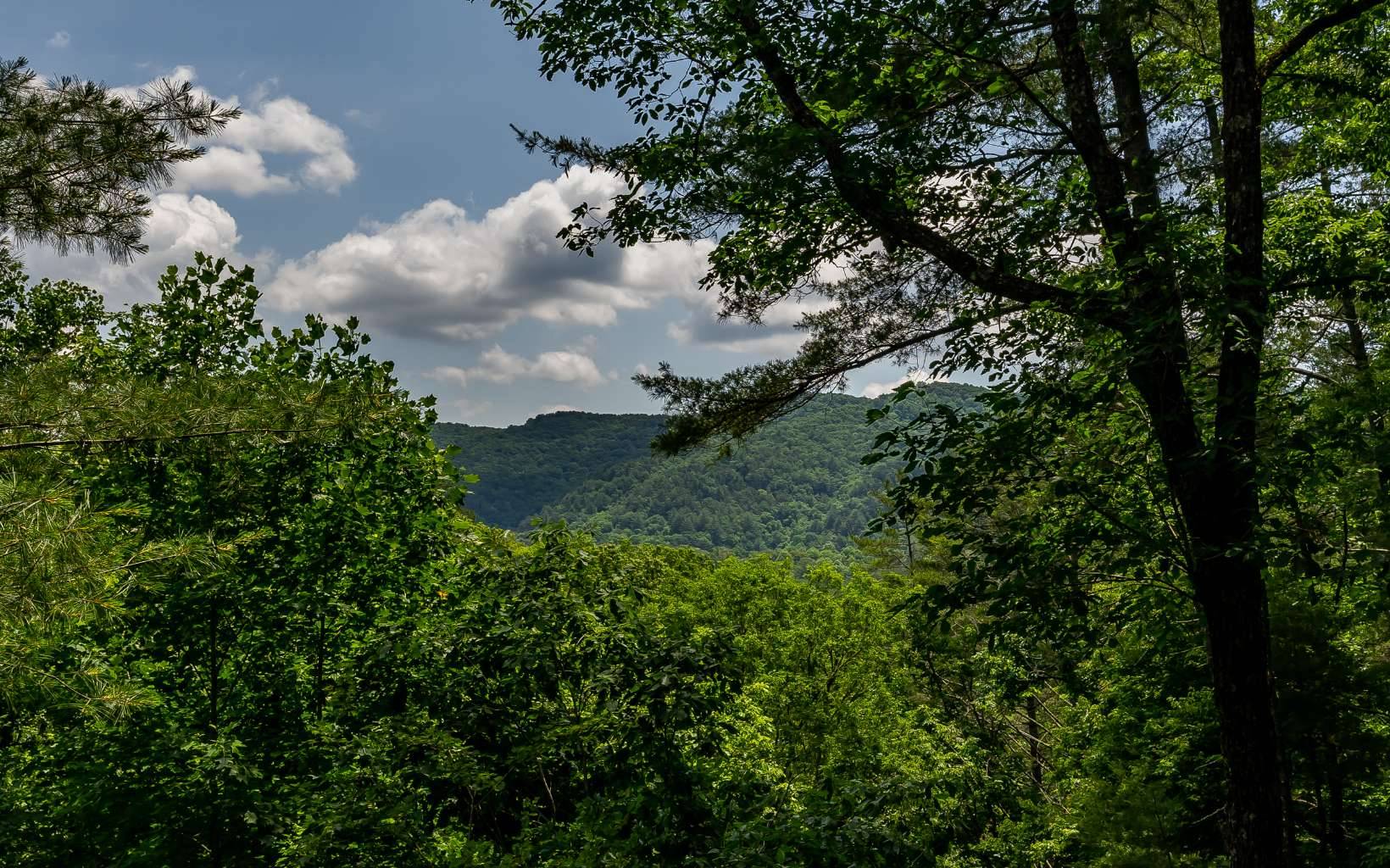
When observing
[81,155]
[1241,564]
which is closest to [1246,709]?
[1241,564]

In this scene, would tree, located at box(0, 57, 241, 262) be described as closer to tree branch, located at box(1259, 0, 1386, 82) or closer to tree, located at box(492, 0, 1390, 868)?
tree, located at box(492, 0, 1390, 868)

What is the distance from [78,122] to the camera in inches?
242

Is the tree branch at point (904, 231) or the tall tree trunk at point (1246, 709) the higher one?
the tree branch at point (904, 231)

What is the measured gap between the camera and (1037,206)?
5.71m

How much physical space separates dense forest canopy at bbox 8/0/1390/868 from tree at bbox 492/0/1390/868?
0.04 metres

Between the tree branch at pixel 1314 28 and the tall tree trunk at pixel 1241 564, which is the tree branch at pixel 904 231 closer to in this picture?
the tall tree trunk at pixel 1241 564

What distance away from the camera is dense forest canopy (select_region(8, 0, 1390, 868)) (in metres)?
4.84

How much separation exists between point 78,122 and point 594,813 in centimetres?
617

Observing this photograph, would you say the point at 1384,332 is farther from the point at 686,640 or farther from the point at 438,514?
the point at 438,514

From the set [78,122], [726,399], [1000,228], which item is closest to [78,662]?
[78,122]

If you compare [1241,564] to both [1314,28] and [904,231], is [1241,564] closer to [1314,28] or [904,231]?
[904,231]

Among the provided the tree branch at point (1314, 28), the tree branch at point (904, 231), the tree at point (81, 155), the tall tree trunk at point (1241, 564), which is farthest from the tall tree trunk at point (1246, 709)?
the tree at point (81, 155)

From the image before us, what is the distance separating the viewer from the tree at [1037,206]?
4891mm

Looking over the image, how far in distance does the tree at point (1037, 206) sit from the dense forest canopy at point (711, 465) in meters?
0.04
